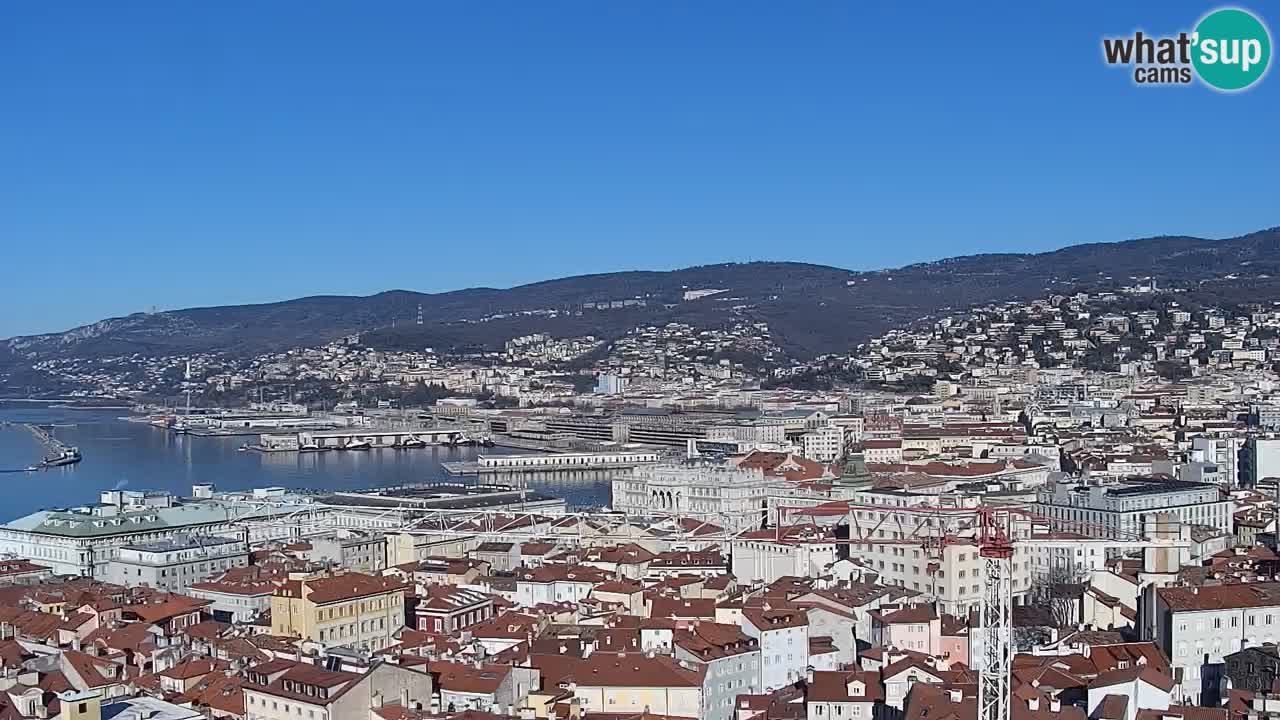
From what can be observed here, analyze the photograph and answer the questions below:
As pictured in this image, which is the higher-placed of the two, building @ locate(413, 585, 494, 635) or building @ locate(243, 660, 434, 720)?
building @ locate(243, 660, 434, 720)

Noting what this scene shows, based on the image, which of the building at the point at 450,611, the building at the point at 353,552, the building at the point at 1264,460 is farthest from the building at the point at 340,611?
Result: the building at the point at 1264,460

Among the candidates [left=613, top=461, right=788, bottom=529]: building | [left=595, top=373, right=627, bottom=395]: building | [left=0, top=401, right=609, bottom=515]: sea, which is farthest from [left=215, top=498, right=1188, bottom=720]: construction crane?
[left=595, top=373, right=627, bottom=395]: building

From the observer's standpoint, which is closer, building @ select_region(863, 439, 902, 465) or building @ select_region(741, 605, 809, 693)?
building @ select_region(741, 605, 809, 693)

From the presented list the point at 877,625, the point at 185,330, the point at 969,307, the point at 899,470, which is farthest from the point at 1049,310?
the point at 185,330

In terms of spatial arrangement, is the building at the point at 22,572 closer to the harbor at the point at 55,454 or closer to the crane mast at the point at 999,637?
the crane mast at the point at 999,637

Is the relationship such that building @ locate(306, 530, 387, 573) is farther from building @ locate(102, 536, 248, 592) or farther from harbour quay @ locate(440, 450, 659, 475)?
harbour quay @ locate(440, 450, 659, 475)

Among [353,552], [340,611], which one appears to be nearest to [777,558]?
[353,552]
